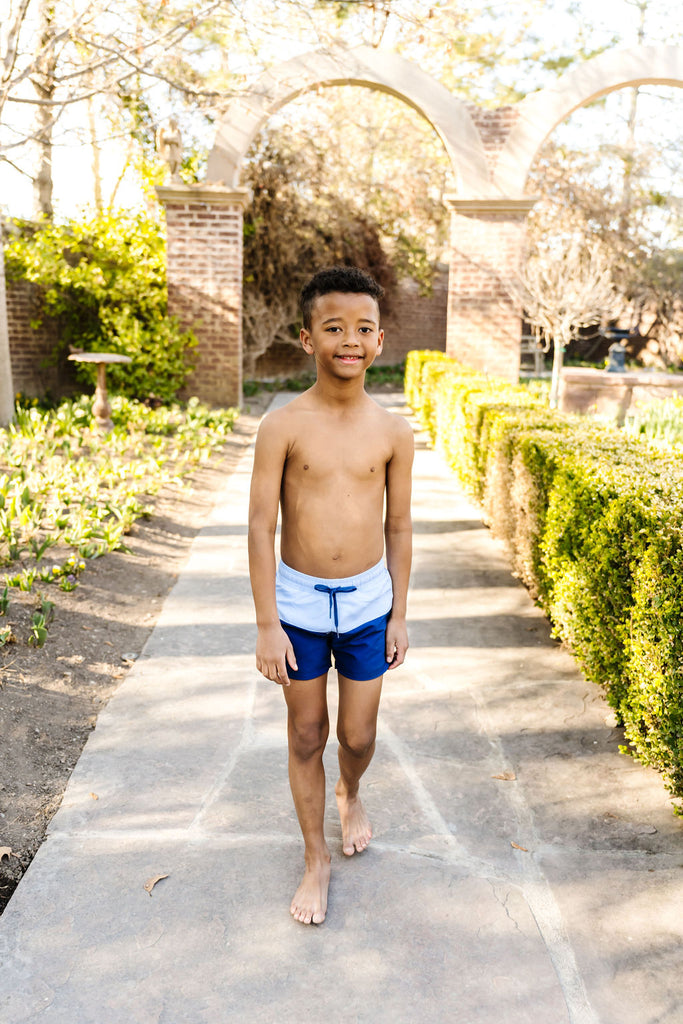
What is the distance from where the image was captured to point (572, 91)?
35.9ft

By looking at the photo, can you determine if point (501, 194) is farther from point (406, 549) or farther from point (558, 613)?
point (406, 549)

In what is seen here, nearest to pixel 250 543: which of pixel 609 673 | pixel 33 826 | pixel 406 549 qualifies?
pixel 406 549

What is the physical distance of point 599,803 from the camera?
2662mm

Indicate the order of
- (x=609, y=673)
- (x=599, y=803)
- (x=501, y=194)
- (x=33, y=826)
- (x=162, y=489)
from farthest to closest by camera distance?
(x=501, y=194), (x=162, y=489), (x=609, y=673), (x=599, y=803), (x=33, y=826)

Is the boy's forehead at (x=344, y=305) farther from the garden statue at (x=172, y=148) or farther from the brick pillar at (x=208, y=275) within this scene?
the garden statue at (x=172, y=148)

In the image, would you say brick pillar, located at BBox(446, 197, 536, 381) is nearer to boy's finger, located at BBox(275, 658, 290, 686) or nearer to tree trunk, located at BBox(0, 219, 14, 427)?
tree trunk, located at BBox(0, 219, 14, 427)

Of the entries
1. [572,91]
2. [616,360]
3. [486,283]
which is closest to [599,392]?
[616,360]

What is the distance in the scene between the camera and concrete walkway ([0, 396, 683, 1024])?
6.04 ft

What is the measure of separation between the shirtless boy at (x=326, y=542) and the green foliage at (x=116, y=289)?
9.19 m

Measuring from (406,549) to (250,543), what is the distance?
0.49 meters

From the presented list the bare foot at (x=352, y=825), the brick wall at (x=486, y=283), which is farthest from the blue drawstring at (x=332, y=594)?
the brick wall at (x=486, y=283)

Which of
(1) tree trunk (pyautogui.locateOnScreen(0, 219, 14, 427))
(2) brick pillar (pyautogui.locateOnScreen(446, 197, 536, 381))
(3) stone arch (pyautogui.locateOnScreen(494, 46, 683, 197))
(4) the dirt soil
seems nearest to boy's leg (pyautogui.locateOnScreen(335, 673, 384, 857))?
(4) the dirt soil

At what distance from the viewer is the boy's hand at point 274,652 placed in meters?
2.00

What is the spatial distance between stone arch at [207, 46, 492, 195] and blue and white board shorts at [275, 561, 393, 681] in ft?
32.8
